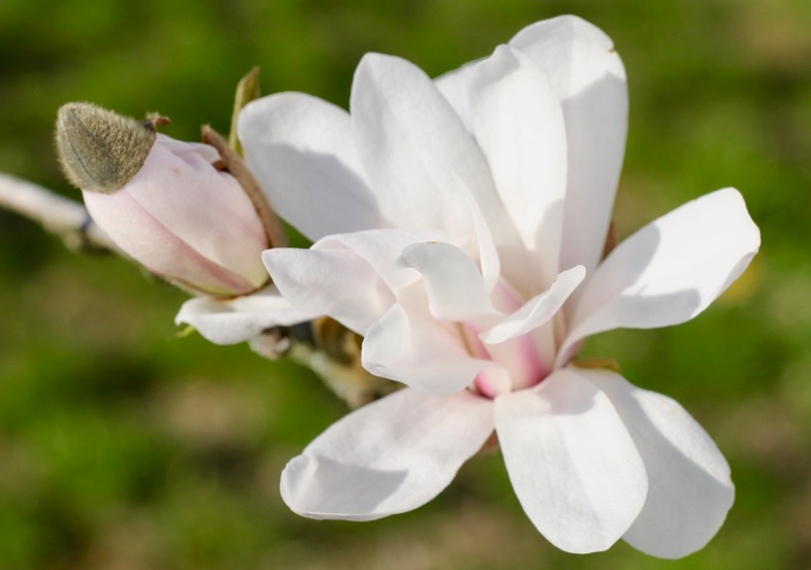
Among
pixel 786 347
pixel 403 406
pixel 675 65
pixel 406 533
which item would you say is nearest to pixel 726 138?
pixel 675 65

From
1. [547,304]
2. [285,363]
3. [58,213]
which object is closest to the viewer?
[547,304]

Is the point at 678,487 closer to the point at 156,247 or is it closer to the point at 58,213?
the point at 156,247

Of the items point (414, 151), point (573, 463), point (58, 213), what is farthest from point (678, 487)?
point (58, 213)

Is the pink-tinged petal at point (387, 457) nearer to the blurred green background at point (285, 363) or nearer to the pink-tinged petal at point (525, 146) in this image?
the pink-tinged petal at point (525, 146)

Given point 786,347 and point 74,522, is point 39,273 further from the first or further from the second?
point 786,347

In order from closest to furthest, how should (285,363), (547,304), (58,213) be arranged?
(547,304) → (58,213) → (285,363)

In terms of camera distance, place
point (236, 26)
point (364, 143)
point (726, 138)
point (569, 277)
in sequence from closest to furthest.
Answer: point (569, 277) → point (364, 143) → point (726, 138) → point (236, 26)

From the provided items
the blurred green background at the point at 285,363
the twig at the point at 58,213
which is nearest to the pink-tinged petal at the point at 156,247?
the twig at the point at 58,213
